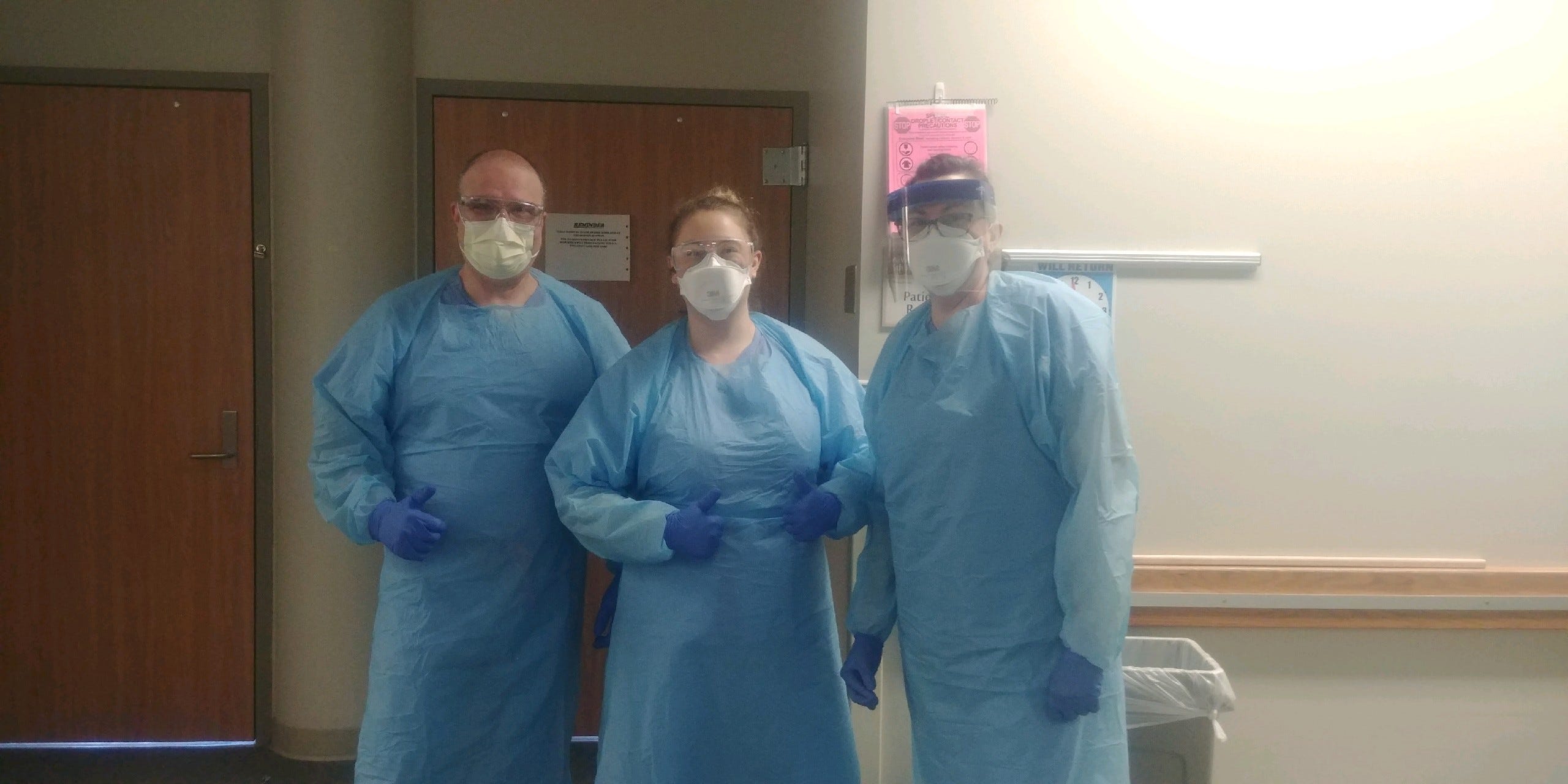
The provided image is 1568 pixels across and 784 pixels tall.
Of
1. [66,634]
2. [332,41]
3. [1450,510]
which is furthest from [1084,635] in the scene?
[66,634]

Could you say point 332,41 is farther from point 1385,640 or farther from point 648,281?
point 1385,640

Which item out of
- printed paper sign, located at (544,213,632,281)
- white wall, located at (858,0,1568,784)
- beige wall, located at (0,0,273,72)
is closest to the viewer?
white wall, located at (858,0,1568,784)

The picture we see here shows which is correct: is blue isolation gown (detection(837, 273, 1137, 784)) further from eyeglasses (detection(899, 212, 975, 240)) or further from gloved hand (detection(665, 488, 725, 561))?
gloved hand (detection(665, 488, 725, 561))

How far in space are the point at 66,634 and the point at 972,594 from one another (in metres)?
2.49

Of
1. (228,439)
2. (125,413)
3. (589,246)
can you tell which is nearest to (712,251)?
(589,246)

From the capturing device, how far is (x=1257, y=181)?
69.0 inches

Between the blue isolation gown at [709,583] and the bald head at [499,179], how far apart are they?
388mm

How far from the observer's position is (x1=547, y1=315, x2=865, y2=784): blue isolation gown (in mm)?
1337

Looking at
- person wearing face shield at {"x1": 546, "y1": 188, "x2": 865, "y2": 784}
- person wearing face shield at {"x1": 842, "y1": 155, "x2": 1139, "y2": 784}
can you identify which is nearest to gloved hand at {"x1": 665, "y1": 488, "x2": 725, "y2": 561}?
person wearing face shield at {"x1": 546, "y1": 188, "x2": 865, "y2": 784}

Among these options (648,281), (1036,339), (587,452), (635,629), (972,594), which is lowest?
(635,629)

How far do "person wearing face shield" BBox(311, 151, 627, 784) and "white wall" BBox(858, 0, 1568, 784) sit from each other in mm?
672

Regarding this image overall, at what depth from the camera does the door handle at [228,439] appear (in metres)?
2.33

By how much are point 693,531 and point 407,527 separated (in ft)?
1.53

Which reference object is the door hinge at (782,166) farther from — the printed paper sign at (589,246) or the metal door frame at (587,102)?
the printed paper sign at (589,246)
